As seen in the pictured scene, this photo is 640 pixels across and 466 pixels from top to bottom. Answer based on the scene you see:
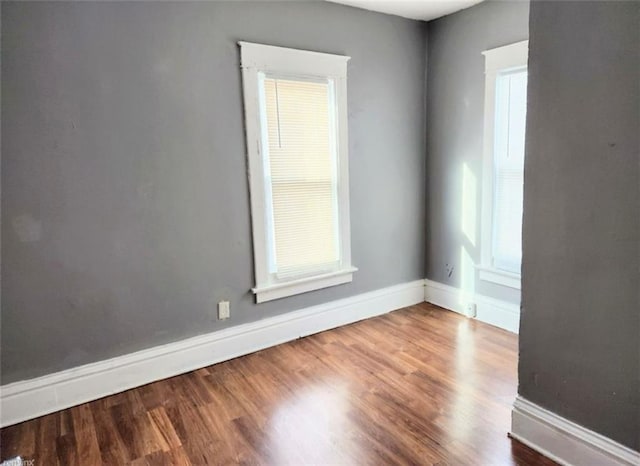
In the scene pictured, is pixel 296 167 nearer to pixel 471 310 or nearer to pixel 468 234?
pixel 468 234

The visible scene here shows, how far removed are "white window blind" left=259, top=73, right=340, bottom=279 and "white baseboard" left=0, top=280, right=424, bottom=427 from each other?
379mm

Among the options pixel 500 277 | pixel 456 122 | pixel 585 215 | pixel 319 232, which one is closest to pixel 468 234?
pixel 500 277

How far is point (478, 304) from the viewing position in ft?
11.2

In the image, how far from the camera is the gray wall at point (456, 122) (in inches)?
121

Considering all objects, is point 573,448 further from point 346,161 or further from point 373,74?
point 373,74

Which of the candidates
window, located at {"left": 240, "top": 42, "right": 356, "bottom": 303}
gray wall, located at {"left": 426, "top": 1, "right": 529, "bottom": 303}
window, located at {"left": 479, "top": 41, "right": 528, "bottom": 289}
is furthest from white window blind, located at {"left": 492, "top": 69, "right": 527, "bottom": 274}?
window, located at {"left": 240, "top": 42, "right": 356, "bottom": 303}

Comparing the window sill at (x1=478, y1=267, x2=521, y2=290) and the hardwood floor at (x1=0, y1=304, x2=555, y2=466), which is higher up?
the window sill at (x1=478, y1=267, x2=521, y2=290)

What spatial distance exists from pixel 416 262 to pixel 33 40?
125 inches

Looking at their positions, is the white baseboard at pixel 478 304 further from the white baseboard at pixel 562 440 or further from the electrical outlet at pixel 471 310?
the white baseboard at pixel 562 440

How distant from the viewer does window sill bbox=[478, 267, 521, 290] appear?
10.2ft

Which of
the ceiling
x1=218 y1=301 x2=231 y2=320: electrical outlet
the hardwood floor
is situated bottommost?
the hardwood floor

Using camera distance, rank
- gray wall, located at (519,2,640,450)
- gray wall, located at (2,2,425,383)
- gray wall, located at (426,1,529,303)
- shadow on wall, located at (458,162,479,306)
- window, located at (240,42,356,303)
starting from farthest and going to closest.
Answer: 1. shadow on wall, located at (458,162,479,306)
2. gray wall, located at (426,1,529,303)
3. window, located at (240,42,356,303)
4. gray wall, located at (2,2,425,383)
5. gray wall, located at (519,2,640,450)

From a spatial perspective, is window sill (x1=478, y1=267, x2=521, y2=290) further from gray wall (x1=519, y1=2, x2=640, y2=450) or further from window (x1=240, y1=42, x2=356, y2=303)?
gray wall (x1=519, y1=2, x2=640, y2=450)

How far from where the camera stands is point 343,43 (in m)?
3.15
